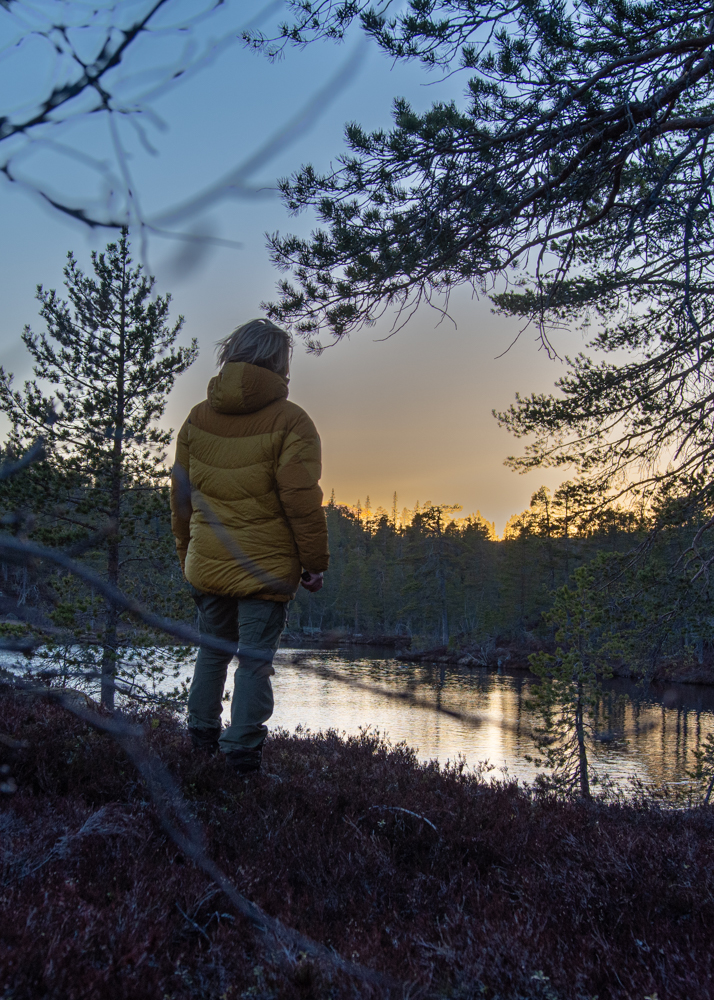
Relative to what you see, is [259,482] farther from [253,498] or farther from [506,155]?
[506,155]

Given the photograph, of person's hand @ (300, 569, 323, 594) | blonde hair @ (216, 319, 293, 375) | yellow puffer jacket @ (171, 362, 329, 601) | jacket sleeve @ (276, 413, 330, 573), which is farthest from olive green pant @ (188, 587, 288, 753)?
blonde hair @ (216, 319, 293, 375)

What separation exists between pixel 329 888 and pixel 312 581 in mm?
1368

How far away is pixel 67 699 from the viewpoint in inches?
34.9

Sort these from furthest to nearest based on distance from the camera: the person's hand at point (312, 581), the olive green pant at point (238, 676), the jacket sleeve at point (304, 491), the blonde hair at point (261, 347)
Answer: the blonde hair at point (261, 347) < the olive green pant at point (238, 676) < the jacket sleeve at point (304, 491) < the person's hand at point (312, 581)

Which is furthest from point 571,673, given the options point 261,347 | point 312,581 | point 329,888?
point 329,888

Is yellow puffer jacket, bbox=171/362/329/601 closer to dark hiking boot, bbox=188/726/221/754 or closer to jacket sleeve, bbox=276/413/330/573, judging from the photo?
jacket sleeve, bbox=276/413/330/573

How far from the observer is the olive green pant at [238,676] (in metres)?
3.47

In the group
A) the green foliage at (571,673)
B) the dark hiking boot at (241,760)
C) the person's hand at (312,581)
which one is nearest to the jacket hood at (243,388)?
the person's hand at (312,581)

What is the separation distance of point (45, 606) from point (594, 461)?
8.31 meters

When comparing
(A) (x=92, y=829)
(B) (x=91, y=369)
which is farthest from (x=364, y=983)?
(B) (x=91, y=369)

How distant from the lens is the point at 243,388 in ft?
11.1

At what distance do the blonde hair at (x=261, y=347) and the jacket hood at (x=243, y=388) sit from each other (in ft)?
0.46

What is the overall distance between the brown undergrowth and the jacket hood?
190 centimetres

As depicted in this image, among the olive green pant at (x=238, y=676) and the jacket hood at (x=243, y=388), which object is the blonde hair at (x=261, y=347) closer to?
the jacket hood at (x=243, y=388)
